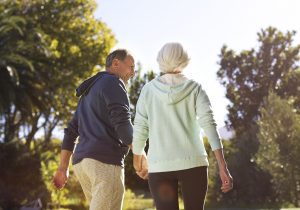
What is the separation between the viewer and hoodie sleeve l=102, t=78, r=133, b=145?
14.7 feet

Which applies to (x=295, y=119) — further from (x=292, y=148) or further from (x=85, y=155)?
(x=85, y=155)

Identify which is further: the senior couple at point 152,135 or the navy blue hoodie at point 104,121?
the navy blue hoodie at point 104,121

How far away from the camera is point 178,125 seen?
13.4 feet

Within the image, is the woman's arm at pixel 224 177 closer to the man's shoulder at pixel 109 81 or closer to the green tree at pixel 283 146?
the man's shoulder at pixel 109 81

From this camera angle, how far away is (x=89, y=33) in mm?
35562

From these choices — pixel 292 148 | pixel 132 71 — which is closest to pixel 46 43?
pixel 292 148

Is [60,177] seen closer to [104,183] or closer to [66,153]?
[66,153]

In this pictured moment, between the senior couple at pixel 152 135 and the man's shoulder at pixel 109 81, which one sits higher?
the man's shoulder at pixel 109 81

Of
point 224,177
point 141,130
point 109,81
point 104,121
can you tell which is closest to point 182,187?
point 224,177

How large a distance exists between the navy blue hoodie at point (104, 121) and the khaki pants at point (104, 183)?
50mm

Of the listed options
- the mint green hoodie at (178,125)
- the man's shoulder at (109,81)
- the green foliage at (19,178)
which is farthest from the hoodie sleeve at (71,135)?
the green foliage at (19,178)

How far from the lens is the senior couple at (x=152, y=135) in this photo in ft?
13.0

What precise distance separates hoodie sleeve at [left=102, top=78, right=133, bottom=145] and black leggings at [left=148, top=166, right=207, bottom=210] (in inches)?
19.9

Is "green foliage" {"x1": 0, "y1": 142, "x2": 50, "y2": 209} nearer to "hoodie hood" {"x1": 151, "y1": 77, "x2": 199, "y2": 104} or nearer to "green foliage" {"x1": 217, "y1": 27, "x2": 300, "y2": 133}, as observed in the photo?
"hoodie hood" {"x1": 151, "y1": 77, "x2": 199, "y2": 104}
